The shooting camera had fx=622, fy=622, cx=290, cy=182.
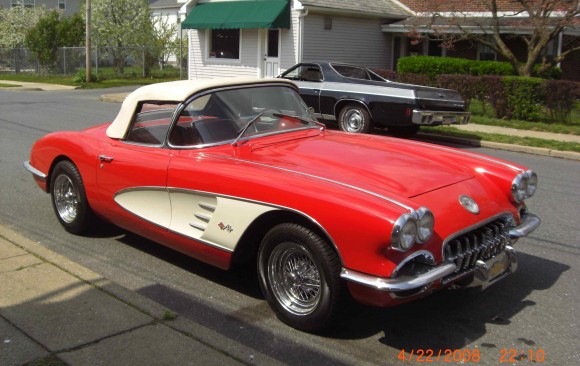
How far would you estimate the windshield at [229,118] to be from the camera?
4777mm

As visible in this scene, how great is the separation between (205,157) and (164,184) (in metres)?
0.39

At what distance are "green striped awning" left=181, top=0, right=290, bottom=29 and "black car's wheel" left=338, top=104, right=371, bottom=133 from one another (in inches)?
414

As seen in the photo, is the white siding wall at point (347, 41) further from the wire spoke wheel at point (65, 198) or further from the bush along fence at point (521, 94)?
the wire spoke wheel at point (65, 198)

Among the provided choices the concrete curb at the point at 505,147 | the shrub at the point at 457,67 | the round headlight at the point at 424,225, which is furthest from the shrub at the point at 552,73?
the round headlight at the point at 424,225

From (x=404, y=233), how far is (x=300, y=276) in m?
0.80

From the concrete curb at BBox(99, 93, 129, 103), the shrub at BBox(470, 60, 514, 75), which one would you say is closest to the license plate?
the shrub at BBox(470, 60, 514, 75)

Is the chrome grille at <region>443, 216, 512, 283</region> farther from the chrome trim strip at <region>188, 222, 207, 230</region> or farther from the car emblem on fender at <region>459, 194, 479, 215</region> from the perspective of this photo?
the chrome trim strip at <region>188, 222, 207, 230</region>

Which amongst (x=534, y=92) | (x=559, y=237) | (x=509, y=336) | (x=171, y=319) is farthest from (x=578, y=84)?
(x=171, y=319)

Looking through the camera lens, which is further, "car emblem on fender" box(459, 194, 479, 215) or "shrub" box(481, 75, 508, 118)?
"shrub" box(481, 75, 508, 118)

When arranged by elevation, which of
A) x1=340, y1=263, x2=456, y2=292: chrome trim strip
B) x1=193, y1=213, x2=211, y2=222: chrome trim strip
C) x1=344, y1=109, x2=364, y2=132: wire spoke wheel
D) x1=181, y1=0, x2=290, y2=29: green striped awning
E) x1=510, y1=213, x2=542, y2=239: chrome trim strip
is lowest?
x1=340, y1=263, x2=456, y2=292: chrome trim strip

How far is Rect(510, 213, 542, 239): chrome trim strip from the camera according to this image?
4.22m

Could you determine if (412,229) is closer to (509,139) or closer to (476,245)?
(476,245)

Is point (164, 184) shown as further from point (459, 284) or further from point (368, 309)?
point (459, 284)

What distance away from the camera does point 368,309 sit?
4344mm
